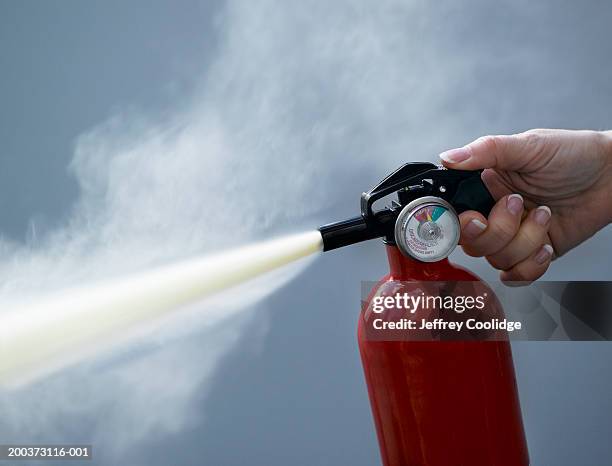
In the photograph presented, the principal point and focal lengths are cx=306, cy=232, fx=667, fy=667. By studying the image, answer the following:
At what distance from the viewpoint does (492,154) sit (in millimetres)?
922

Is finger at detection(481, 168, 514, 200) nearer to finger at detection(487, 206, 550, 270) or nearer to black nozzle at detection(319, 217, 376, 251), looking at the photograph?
finger at detection(487, 206, 550, 270)

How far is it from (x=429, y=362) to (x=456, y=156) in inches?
10.6

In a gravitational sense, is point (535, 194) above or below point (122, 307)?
above

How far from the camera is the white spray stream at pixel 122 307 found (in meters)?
0.83

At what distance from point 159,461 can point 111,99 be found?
0.82 meters

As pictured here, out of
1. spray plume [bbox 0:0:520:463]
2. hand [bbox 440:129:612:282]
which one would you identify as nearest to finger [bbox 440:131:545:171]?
hand [bbox 440:129:612:282]

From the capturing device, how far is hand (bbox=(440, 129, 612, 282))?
931mm

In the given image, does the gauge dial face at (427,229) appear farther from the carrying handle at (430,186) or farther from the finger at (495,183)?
the finger at (495,183)

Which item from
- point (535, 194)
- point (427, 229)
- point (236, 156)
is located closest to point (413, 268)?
point (427, 229)

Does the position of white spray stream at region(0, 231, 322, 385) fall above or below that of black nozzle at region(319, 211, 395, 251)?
below

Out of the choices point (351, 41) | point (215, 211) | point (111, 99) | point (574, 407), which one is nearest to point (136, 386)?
point (215, 211)

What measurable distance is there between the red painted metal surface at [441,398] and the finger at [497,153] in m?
0.15

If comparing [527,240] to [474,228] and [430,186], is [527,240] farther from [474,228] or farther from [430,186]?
[430,186]

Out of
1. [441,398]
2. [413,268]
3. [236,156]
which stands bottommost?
[441,398]
